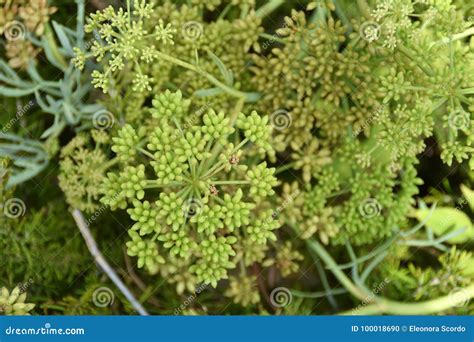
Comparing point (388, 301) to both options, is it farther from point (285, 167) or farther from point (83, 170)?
point (83, 170)

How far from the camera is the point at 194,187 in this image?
1.87m

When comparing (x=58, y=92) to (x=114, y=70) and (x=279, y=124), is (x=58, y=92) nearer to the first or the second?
(x=114, y=70)

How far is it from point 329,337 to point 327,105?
0.80 m

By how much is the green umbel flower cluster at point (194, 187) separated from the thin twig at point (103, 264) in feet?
0.67

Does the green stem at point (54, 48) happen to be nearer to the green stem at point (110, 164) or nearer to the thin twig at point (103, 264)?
the green stem at point (110, 164)

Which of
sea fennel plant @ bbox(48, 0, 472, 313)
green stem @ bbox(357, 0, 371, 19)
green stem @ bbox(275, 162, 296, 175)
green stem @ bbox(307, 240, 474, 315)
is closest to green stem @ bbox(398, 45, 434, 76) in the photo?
sea fennel plant @ bbox(48, 0, 472, 313)

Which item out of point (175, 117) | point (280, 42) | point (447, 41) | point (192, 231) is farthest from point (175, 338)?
point (447, 41)

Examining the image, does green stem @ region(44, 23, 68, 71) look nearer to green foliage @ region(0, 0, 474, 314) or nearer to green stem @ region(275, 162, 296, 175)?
green foliage @ region(0, 0, 474, 314)

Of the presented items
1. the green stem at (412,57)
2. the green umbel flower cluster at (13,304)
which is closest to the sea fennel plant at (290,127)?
the green stem at (412,57)

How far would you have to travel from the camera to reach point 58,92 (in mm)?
2174

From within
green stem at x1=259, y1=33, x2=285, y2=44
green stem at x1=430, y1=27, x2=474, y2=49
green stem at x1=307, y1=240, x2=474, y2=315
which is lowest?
green stem at x1=307, y1=240, x2=474, y2=315

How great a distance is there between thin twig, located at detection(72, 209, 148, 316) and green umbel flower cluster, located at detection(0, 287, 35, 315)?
10.9 inches

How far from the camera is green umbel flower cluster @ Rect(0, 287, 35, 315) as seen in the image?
2150 millimetres

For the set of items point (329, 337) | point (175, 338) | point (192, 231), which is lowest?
point (329, 337)
